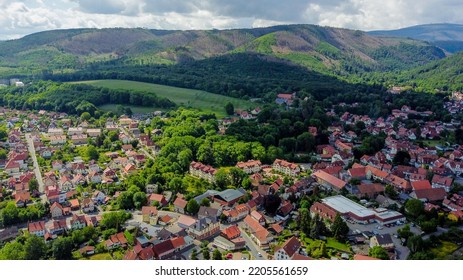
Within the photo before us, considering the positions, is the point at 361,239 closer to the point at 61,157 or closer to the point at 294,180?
the point at 294,180

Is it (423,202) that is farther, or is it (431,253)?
(423,202)

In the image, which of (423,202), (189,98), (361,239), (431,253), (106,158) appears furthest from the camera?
(189,98)

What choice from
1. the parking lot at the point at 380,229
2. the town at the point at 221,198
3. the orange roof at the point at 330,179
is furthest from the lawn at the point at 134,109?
the parking lot at the point at 380,229

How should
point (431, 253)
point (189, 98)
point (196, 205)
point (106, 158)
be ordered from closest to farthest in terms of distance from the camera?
point (431, 253) < point (196, 205) < point (106, 158) < point (189, 98)

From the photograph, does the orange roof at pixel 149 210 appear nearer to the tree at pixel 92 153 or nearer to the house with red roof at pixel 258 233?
the house with red roof at pixel 258 233

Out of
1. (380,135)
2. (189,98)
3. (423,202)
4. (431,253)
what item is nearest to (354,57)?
(189,98)

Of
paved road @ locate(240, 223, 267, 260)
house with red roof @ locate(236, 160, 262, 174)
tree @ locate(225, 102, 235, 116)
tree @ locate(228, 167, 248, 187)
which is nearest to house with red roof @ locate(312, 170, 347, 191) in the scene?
house with red roof @ locate(236, 160, 262, 174)

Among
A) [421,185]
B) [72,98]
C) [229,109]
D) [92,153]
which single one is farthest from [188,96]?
[421,185]

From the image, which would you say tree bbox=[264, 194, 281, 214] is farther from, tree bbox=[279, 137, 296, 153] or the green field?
the green field
